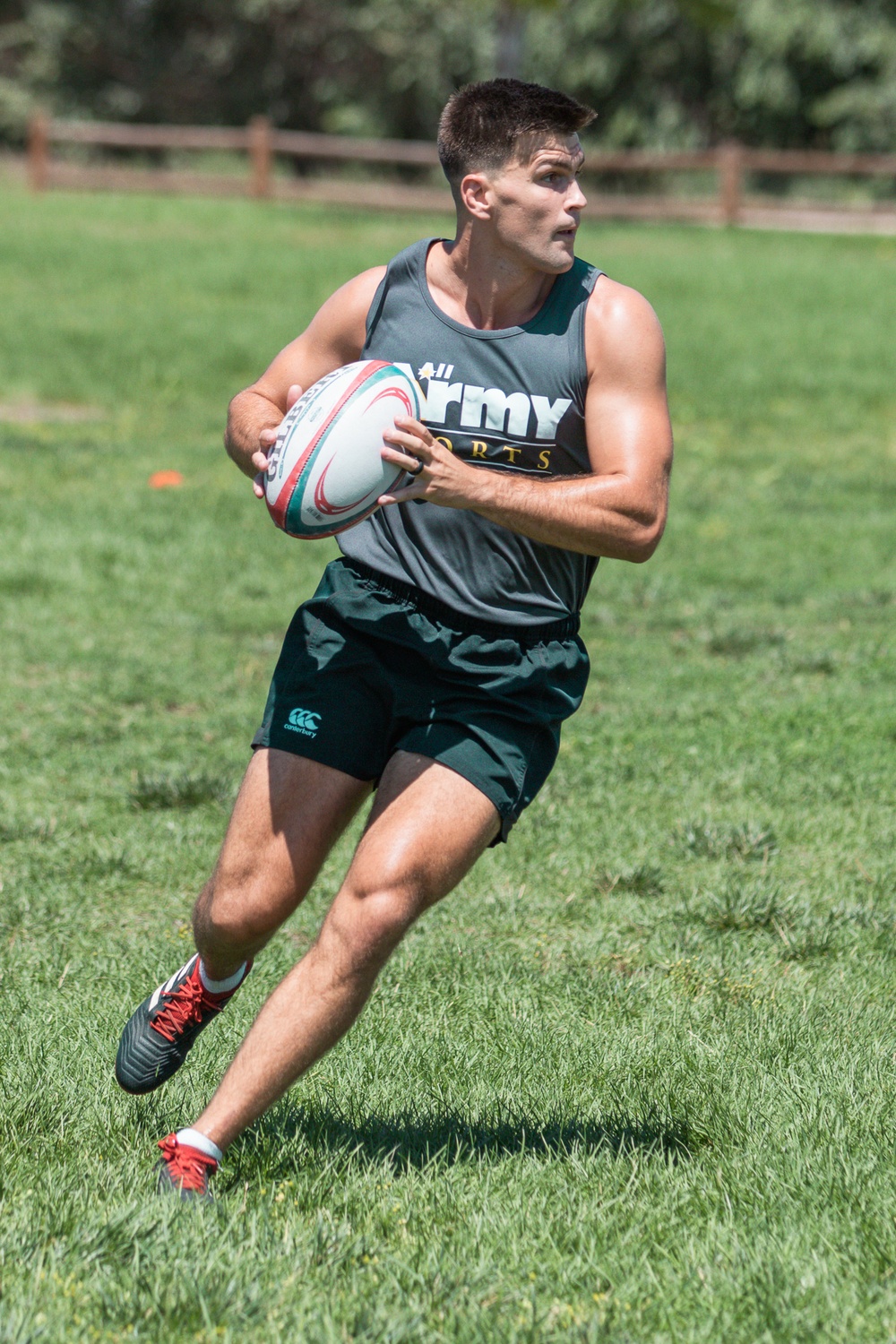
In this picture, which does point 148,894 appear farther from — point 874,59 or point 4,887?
point 874,59

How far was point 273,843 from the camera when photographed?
3.69 meters

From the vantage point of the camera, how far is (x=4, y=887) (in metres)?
5.53

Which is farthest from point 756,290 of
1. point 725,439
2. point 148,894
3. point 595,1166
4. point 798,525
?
point 595,1166

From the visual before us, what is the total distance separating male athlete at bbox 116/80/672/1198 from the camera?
3.64 metres

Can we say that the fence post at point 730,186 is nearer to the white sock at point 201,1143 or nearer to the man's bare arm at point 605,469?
the man's bare arm at point 605,469

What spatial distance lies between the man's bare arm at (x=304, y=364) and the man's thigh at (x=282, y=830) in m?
0.79

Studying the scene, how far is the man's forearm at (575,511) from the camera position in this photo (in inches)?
138

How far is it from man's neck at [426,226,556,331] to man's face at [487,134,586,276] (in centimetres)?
5

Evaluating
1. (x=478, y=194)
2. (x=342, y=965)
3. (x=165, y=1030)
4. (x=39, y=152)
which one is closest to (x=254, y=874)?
(x=342, y=965)

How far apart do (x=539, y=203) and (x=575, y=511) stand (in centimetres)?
79

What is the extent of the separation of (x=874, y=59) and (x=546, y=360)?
38247 millimetres

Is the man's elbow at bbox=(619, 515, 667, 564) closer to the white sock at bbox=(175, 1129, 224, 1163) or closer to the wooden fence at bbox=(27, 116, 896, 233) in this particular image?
the white sock at bbox=(175, 1129, 224, 1163)

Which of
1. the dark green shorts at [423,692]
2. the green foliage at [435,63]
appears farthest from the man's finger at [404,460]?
the green foliage at [435,63]

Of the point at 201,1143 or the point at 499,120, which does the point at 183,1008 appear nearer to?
the point at 201,1143
